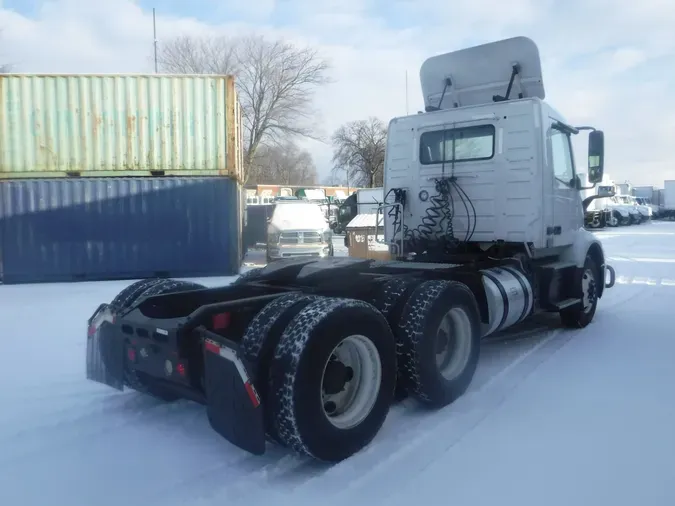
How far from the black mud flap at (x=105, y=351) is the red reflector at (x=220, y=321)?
2.31 ft

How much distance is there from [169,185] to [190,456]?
966 cm

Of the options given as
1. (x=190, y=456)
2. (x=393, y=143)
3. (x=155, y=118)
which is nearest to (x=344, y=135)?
(x=155, y=118)

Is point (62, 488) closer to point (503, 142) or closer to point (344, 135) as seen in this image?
point (503, 142)

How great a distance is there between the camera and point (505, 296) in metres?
5.27

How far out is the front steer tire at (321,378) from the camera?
3.06 m

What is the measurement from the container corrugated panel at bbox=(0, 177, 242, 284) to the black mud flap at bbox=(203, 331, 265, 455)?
951cm

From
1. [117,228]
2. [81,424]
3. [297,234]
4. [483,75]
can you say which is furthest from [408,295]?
[297,234]

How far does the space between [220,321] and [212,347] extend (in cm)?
44

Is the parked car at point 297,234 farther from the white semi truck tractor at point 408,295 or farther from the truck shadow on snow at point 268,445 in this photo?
the truck shadow on snow at point 268,445

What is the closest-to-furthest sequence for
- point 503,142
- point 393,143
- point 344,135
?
point 503,142 < point 393,143 < point 344,135

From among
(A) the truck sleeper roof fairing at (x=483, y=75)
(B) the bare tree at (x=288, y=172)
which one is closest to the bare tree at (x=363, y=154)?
(B) the bare tree at (x=288, y=172)

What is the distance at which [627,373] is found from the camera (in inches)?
197

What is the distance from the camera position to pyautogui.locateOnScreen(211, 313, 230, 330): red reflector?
3537 mm

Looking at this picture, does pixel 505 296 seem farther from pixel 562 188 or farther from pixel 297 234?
pixel 297 234
